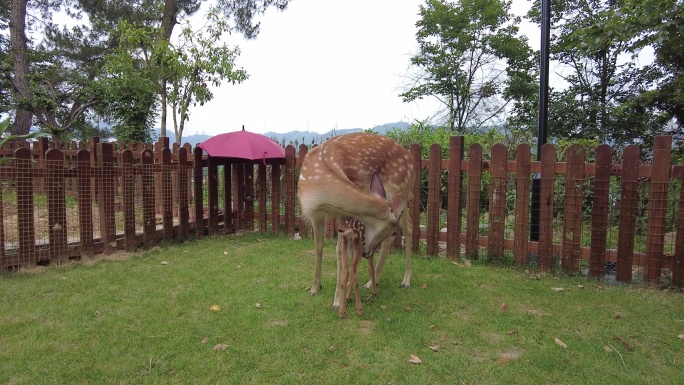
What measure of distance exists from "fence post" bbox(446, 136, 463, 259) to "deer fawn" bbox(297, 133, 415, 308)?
1066 mm

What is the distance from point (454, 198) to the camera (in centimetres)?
572

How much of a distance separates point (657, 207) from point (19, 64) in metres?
22.4

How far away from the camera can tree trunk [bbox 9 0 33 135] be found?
55.9ft

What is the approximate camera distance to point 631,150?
4.61m

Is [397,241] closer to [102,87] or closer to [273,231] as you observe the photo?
[273,231]

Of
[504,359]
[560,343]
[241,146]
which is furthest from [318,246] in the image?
[241,146]

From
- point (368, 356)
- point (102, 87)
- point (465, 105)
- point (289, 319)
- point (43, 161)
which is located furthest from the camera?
point (465, 105)

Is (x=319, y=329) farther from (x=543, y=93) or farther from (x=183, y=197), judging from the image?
(x=543, y=93)

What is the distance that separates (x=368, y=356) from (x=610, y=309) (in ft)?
8.59

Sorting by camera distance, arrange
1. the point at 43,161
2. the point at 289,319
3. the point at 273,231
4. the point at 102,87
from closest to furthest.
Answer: the point at 289,319, the point at 43,161, the point at 273,231, the point at 102,87

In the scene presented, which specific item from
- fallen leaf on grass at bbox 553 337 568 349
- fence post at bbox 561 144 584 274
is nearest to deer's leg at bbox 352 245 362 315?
fallen leaf on grass at bbox 553 337 568 349

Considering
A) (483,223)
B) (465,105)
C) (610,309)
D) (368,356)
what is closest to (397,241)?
(483,223)

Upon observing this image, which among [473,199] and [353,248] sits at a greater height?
[473,199]

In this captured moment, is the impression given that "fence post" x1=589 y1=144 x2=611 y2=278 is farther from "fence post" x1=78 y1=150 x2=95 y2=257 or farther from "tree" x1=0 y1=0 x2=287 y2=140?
"tree" x1=0 y1=0 x2=287 y2=140
